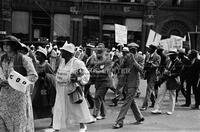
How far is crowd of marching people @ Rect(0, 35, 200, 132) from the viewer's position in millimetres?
5031

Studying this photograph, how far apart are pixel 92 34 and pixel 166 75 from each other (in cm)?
1897

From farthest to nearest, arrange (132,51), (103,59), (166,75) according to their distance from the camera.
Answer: (166,75) < (103,59) < (132,51)

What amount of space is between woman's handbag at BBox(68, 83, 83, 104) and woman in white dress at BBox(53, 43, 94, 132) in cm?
7

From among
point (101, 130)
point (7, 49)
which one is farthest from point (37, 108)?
point (7, 49)

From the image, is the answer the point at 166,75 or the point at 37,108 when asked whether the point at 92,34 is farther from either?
the point at 37,108

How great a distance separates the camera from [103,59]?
28.8 feet

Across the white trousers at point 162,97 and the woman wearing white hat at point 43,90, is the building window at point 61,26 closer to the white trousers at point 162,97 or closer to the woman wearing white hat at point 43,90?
the white trousers at point 162,97

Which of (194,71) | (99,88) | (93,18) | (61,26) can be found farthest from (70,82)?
(93,18)

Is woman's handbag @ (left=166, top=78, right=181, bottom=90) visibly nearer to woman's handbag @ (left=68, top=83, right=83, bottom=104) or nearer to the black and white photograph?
the black and white photograph

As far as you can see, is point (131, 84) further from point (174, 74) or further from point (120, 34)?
point (120, 34)

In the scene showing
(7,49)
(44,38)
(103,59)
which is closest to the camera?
(7,49)

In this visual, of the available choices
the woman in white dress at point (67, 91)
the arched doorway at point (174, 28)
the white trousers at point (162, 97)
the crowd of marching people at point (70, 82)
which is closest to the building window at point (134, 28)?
the arched doorway at point (174, 28)

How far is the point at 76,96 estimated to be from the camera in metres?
6.50

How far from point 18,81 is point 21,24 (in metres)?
23.1
